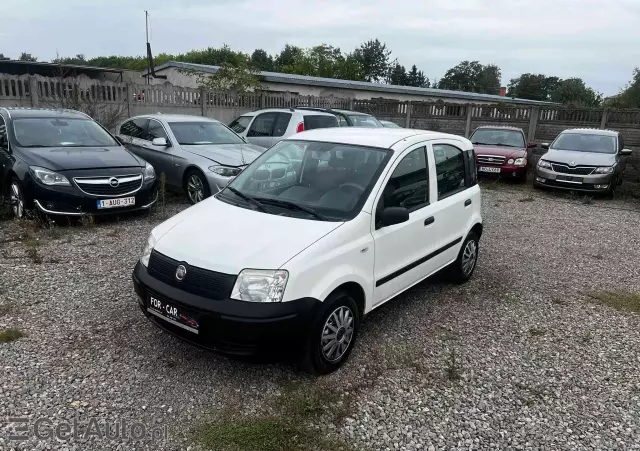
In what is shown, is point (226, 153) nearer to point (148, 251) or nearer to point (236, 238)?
point (148, 251)

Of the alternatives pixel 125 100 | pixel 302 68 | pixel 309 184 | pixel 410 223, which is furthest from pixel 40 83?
pixel 302 68

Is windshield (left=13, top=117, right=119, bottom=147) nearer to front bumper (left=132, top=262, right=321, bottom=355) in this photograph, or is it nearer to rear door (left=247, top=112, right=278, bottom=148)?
rear door (left=247, top=112, right=278, bottom=148)

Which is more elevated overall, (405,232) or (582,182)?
(405,232)

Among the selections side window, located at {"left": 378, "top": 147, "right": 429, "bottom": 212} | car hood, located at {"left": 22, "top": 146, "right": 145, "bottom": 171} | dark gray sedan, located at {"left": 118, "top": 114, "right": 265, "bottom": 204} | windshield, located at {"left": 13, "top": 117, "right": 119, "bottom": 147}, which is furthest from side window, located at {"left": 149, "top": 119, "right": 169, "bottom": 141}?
side window, located at {"left": 378, "top": 147, "right": 429, "bottom": 212}

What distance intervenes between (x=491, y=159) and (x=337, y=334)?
→ 10467 millimetres

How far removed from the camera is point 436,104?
17.0m

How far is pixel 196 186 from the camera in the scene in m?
8.28

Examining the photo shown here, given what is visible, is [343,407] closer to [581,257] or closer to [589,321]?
[589,321]

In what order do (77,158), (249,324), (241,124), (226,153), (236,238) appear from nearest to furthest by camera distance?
1. (249,324)
2. (236,238)
3. (77,158)
4. (226,153)
5. (241,124)

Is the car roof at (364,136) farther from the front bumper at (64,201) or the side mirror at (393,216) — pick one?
the front bumper at (64,201)

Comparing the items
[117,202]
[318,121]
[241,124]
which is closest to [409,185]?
[117,202]

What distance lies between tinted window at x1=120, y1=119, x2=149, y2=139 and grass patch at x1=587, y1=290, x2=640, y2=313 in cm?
822

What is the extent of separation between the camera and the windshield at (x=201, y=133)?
879 centimetres

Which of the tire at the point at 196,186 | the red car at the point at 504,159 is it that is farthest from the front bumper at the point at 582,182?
the tire at the point at 196,186
